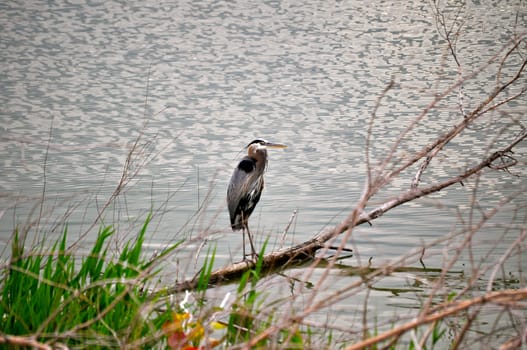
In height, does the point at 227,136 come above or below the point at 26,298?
above

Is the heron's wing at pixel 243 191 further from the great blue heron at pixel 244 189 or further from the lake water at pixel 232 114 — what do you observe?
the lake water at pixel 232 114

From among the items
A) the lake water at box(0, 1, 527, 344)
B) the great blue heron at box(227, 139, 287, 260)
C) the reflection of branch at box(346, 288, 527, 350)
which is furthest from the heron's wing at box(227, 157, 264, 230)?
the reflection of branch at box(346, 288, 527, 350)

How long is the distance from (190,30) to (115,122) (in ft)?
28.5

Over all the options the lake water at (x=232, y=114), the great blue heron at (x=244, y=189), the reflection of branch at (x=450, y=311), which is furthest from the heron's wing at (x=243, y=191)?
the reflection of branch at (x=450, y=311)

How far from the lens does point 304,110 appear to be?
13773 millimetres

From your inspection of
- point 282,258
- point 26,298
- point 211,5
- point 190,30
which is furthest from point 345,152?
point 211,5

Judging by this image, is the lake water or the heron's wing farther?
the lake water

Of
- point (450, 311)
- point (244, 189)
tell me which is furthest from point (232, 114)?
point (450, 311)

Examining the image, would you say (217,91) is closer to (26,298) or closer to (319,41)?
(319,41)

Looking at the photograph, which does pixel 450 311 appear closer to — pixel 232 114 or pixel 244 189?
pixel 244 189

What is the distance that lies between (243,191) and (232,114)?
664 centimetres

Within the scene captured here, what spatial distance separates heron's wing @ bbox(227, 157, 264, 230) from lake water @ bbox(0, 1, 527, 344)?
34cm

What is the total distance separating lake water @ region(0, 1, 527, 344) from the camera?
320 inches

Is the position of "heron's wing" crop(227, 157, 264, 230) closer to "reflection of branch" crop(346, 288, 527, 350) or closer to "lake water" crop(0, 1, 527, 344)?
"lake water" crop(0, 1, 527, 344)
